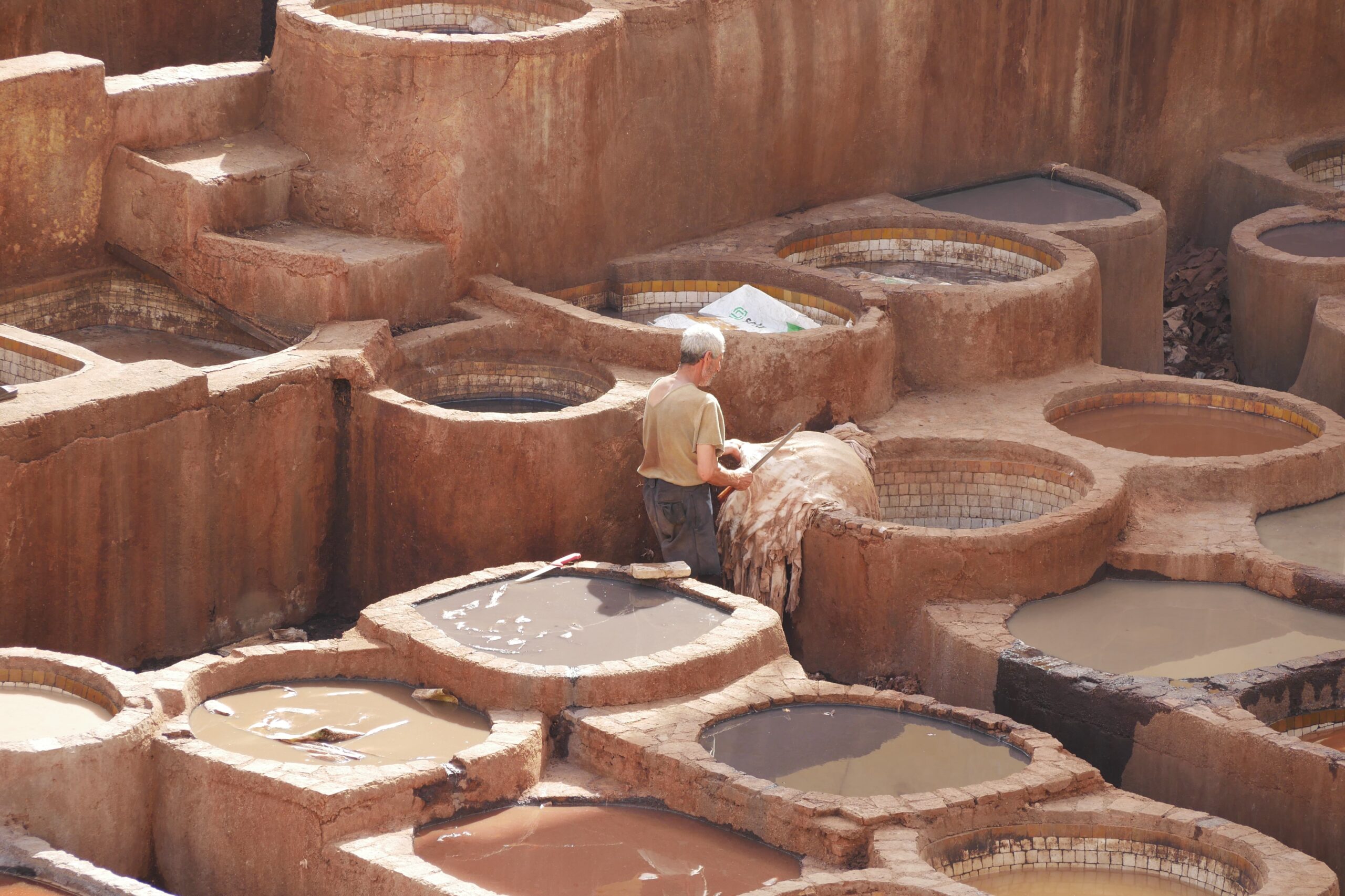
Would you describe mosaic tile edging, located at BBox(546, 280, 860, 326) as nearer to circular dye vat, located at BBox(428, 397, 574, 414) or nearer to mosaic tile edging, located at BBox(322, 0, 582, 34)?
circular dye vat, located at BBox(428, 397, 574, 414)

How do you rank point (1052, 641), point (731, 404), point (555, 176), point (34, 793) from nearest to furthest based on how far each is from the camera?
point (34, 793), point (1052, 641), point (731, 404), point (555, 176)

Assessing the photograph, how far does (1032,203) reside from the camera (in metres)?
15.4

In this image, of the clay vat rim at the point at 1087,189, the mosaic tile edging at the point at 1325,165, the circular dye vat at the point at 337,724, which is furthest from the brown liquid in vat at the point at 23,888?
the mosaic tile edging at the point at 1325,165

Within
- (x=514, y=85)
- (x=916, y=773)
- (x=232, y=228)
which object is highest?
(x=514, y=85)

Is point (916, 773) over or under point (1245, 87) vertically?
under

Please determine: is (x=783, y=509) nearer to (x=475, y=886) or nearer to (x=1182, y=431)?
(x=1182, y=431)

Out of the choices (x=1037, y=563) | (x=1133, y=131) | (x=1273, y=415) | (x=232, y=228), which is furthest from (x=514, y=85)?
(x=1133, y=131)

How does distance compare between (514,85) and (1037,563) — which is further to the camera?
(514,85)

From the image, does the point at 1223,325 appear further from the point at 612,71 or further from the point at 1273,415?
the point at 612,71

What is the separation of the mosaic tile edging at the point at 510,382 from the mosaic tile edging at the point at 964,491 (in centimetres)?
169

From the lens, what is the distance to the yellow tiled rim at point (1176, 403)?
12.8 meters

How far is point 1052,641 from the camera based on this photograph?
34.3 feet

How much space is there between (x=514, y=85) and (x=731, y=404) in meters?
2.21

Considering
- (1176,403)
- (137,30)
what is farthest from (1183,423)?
(137,30)
